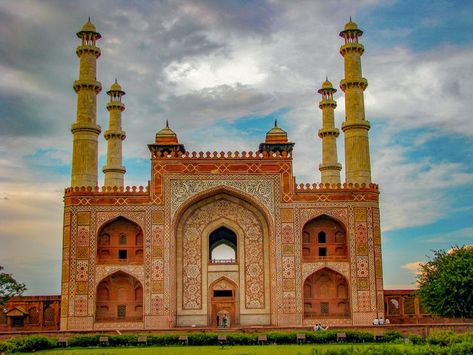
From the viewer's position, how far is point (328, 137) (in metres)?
31.8

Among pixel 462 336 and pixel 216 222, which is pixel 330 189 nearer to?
pixel 216 222

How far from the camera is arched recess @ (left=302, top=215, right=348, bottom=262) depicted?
25750 millimetres

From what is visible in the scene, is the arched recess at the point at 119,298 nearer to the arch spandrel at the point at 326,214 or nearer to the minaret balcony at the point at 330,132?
the arch spandrel at the point at 326,214

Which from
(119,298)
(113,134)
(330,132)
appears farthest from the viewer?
(330,132)

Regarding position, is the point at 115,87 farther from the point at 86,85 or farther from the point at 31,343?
the point at 31,343

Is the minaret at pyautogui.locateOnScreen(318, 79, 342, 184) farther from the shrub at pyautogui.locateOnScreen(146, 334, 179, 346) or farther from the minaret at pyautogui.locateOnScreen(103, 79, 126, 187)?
the shrub at pyautogui.locateOnScreen(146, 334, 179, 346)

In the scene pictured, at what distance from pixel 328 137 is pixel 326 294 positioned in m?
8.64

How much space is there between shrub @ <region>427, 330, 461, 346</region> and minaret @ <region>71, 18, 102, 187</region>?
13832 mm

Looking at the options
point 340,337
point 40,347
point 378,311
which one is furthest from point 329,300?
point 40,347

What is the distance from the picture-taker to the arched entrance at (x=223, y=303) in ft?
83.4

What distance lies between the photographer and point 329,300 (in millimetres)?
25609

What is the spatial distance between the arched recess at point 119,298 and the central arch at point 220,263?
1484 mm

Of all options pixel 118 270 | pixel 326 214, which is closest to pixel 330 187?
pixel 326 214

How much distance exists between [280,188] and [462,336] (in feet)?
33.8
